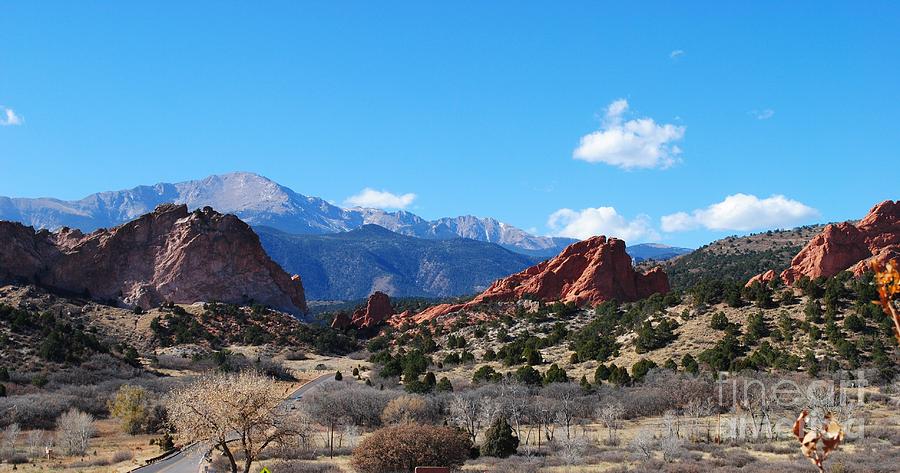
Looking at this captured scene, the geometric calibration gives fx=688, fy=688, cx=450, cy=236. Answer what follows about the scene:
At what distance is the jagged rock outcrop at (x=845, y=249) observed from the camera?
6856cm

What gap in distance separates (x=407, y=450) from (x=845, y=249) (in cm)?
6122

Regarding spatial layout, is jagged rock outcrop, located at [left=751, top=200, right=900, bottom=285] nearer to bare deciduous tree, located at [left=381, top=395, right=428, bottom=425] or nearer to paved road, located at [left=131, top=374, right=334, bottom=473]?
bare deciduous tree, located at [left=381, top=395, right=428, bottom=425]

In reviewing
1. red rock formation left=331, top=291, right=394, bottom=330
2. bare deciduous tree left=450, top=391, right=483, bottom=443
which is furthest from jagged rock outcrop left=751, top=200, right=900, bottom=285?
red rock formation left=331, top=291, right=394, bottom=330

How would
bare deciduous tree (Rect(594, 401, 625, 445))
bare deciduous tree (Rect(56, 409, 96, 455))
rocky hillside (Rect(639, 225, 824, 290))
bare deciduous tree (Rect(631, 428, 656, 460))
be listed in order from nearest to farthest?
bare deciduous tree (Rect(631, 428, 656, 460)) < bare deciduous tree (Rect(56, 409, 96, 455)) < bare deciduous tree (Rect(594, 401, 625, 445)) < rocky hillside (Rect(639, 225, 824, 290))

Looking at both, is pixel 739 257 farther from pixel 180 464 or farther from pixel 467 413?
pixel 180 464

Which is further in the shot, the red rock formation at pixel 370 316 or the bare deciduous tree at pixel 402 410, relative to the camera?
the red rock formation at pixel 370 316

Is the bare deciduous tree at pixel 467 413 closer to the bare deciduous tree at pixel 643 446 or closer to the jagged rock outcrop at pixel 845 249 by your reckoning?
the bare deciduous tree at pixel 643 446

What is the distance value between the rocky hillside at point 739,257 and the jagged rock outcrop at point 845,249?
19.6 meters

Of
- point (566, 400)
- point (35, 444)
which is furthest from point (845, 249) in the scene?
point (35, 444)

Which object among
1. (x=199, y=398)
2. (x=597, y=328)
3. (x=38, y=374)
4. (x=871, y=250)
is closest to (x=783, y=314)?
(x=597, y=328)

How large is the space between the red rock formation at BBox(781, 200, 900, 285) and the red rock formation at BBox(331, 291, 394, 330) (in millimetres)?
54988

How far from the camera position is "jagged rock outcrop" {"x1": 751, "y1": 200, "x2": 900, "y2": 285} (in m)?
68.6

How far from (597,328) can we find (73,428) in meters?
48.6

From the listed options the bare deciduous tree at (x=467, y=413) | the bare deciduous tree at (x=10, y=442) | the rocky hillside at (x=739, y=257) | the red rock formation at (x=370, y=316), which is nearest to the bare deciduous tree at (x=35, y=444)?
the bare deciduous tree at (x=10, y=442)
